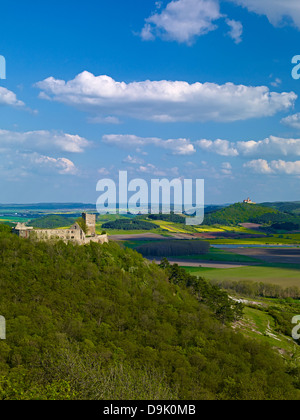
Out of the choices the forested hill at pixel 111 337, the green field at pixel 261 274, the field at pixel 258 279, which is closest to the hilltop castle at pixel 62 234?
the forested hill at pixel 111 337

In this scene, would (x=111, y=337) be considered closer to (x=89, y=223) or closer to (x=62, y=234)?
(x=62, y=234)

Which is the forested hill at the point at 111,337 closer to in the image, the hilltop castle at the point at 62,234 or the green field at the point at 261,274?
the hilltop castle at the point at 62,234

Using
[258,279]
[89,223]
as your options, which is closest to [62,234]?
[89,223]

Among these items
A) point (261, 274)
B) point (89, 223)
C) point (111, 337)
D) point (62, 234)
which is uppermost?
point (89, 223)

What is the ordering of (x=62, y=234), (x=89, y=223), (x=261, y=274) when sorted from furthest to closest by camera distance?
1. (x=261, y=274)
2. (x=89, y=223)
3. (x=62, y=234)

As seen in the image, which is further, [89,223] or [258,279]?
[258,279]

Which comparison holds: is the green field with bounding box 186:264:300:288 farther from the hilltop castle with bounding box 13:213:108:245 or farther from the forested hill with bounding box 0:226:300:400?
the hilltop castle with bounding box 13:213:108:245

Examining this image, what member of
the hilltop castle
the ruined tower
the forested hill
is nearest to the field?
the forested hill

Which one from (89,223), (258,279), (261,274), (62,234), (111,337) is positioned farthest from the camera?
(261,274)

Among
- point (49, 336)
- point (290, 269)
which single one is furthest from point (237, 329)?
point (290, 269)
